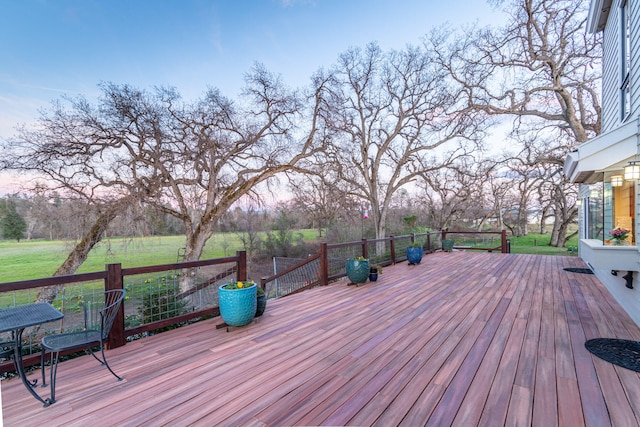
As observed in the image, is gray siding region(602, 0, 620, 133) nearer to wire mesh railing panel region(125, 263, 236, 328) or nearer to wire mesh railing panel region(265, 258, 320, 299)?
wire mesh railing panel region(265, 258, 320, 299)

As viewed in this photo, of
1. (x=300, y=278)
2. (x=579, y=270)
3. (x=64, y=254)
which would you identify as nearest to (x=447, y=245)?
(x=579, y=270)

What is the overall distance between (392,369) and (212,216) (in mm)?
9657

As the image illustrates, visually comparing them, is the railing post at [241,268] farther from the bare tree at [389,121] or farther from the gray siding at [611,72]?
the bare tree at [389,121]

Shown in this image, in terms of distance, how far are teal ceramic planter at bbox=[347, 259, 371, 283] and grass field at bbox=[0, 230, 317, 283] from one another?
6.63 m

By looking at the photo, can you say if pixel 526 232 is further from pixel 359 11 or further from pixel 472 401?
pixel 472 401

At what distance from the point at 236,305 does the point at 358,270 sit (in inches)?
105

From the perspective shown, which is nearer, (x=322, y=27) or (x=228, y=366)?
(x=228, y=366)

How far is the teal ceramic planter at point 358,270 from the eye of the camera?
5199 millimetres

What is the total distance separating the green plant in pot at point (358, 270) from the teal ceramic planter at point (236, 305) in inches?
96.3

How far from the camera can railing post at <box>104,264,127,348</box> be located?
277 centimetres

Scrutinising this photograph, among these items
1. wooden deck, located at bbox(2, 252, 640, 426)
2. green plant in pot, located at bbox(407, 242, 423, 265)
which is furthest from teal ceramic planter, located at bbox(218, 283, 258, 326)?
green plant in pot, located at bbox(407, 242, 423, 265)

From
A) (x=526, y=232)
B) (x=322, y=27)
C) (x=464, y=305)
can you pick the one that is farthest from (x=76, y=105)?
(x=526, y=232)

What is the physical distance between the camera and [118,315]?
2.83m

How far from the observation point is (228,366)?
2377 mm
